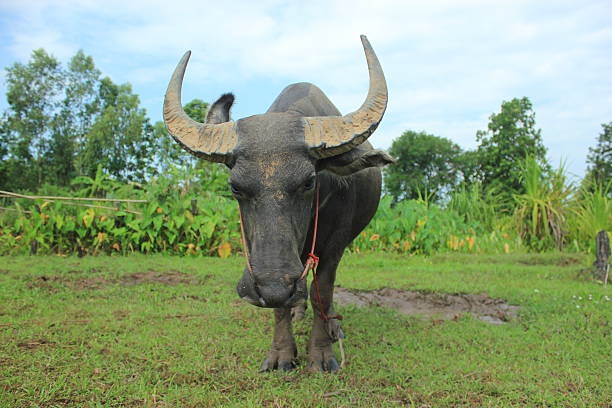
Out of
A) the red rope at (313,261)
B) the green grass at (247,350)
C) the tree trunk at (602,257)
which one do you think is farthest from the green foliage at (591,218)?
the red rope at (313,261)

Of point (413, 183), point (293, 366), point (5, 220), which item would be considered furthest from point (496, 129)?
point (293, 366)

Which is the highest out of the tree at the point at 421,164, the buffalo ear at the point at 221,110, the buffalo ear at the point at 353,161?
the tree at the point at 421,164

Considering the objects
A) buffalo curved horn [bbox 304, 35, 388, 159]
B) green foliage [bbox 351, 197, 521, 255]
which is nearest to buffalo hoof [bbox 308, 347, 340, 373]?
buffalo curved horn [bbox 304, 35, 388, 159]

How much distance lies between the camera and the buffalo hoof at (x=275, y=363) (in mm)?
2650

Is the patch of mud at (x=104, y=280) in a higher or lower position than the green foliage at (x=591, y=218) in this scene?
lower

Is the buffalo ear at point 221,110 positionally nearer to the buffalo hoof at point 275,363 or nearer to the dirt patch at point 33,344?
the buffalo hoof at point 275,363

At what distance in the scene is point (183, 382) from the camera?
2.43 meters

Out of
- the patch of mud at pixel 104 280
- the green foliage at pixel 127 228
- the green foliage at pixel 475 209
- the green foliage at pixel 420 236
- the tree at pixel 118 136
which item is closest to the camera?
the patch of mud at pixel 104 280

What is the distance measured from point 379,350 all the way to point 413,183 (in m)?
31.3

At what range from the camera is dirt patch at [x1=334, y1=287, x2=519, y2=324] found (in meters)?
4.17

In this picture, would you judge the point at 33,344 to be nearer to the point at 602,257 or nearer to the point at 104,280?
the point at 104,280

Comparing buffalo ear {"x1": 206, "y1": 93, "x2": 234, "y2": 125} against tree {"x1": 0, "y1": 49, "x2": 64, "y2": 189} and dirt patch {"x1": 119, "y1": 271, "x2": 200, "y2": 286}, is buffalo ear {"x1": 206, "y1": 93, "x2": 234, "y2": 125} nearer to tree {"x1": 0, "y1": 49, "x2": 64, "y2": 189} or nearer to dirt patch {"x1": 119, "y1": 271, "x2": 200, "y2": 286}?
dirt patch {"x1": 119, "y1": 271, "x2": 200, "y2": 286}

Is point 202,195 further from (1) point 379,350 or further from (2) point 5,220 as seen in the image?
(1) point 379,350

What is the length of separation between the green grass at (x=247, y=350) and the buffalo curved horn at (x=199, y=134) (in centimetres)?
119
